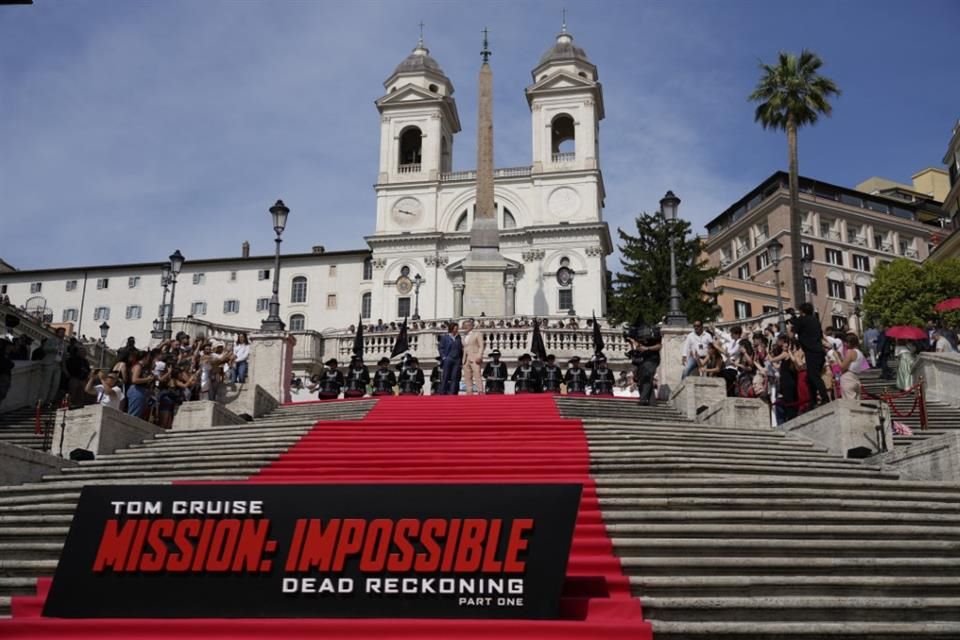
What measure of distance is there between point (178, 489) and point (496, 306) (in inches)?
1383

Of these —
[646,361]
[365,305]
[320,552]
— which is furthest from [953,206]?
[320,552]

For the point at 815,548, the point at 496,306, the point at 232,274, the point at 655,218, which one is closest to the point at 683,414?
the point at 815,548

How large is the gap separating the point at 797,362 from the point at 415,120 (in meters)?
58.4

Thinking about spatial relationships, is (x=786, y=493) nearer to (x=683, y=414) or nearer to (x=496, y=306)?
(x=683, y=414)

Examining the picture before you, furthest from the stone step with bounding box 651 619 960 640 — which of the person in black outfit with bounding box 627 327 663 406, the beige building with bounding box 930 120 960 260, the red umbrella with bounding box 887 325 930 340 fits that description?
the beige building with bounding box 930 120 960 260

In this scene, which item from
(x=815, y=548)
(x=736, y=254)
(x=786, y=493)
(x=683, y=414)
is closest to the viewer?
(x=815, y=548)

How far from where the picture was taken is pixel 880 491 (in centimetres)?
1065

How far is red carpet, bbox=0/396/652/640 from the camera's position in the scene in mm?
7211

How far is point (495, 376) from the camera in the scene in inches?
886

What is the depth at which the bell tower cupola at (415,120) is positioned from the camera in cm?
6956

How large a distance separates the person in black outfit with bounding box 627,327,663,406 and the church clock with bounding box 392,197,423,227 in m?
50.4

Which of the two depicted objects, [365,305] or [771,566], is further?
[365,305]

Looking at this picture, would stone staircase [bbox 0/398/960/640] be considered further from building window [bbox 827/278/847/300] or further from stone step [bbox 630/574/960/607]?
building window [bbox 827/278/847/300]

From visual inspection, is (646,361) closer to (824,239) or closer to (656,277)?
(656,277)
